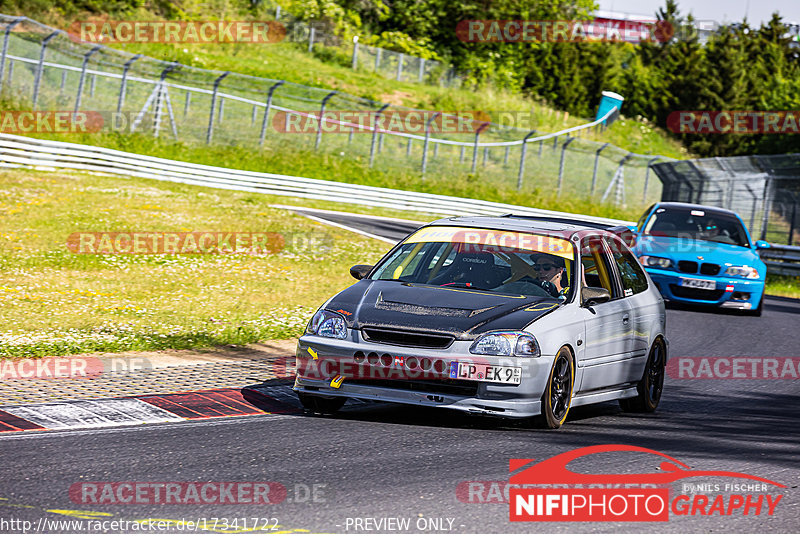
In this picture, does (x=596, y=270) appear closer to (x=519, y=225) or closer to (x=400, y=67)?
(x=519, y=225)

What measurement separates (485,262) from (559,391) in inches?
50.2

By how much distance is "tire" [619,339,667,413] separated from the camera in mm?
8984

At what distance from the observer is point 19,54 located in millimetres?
36188

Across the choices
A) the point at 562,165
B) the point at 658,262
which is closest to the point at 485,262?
the point at 658,262

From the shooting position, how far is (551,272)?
8.37 metres

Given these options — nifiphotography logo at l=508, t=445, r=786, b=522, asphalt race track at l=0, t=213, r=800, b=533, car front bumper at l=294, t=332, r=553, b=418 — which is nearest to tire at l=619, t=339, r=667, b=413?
asphalt race track at l=0, t=213, r=800, b=533

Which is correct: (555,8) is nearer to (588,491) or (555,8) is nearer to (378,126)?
(378,126)

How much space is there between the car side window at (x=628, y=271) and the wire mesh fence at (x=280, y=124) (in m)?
24.8

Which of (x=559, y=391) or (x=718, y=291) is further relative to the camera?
(x=718, y=291)

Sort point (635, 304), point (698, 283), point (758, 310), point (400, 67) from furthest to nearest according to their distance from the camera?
1. point (400, 67)
2. point (758, 310)
3. point (698, 283)
4. point (635, 304)

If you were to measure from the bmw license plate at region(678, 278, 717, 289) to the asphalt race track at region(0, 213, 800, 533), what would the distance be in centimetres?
729

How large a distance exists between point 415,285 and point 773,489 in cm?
302

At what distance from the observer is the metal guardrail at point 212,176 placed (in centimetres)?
2875

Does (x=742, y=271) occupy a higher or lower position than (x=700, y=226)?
lower
